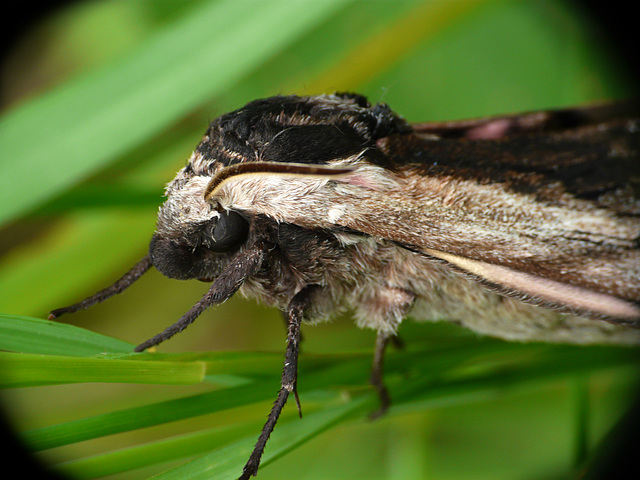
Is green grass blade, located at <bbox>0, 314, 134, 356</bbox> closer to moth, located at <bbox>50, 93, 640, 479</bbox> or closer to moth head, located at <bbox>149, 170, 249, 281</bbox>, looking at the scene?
moth, located at <bbox>50, 93, 640, 479</bbox>

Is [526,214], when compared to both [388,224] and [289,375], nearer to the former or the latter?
[388,224]

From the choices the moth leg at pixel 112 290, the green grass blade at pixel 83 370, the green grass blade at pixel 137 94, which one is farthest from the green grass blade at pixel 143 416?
the green grass blade at pixel 137 94

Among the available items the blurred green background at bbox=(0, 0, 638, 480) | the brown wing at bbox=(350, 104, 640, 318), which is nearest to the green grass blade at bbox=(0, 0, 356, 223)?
the blurred green background at bbox=(0, 0, 638, 480)

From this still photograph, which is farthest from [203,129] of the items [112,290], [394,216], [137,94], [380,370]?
[380,370]

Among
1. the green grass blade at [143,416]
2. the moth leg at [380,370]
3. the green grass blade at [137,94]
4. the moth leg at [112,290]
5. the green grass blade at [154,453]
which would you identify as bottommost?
the moth leg at [380,370]

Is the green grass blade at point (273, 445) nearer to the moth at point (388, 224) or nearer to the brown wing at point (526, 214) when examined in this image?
the moth at point (388, 224)

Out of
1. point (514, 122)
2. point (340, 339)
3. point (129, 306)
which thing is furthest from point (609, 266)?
point (129, 306)
